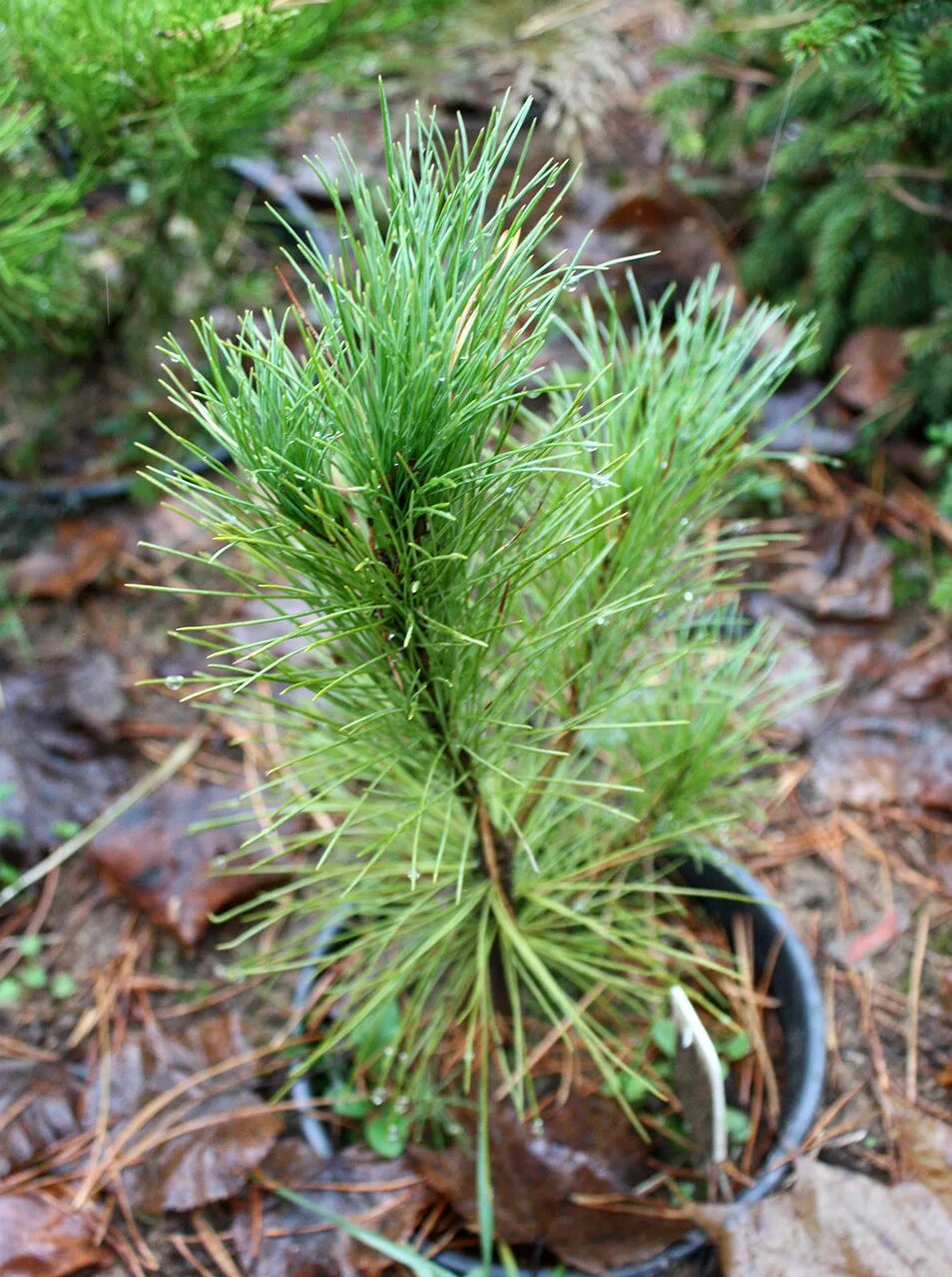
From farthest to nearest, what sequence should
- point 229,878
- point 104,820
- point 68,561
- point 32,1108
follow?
1. point 68,561
2. point 104,820
3. point 229,878
4. point 32,1108

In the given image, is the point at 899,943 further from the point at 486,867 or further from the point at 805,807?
the point at 486,867

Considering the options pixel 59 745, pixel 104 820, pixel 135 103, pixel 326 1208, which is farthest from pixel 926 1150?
pixel 135 103

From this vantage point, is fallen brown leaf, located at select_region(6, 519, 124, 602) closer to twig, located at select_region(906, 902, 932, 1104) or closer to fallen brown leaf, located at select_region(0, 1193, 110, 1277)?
fallen brown leaf, located at select_region(0, 1193, 110, 1277)

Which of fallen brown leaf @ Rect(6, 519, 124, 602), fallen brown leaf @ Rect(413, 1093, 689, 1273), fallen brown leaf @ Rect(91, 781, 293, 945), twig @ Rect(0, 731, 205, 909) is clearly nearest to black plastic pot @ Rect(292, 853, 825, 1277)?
fallen brown leaf @ Rect(413, 1093, 689, 1273)

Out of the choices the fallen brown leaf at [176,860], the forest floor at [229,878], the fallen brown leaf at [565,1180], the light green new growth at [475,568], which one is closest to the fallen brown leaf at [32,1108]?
the forest floor at [229,878]

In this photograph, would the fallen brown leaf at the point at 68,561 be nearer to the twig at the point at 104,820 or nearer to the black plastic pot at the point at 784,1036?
the twig at the point at 104,820

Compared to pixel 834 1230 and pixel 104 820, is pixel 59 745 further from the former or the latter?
pixel 834 1230

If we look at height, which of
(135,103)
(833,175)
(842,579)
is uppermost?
(135,103)
